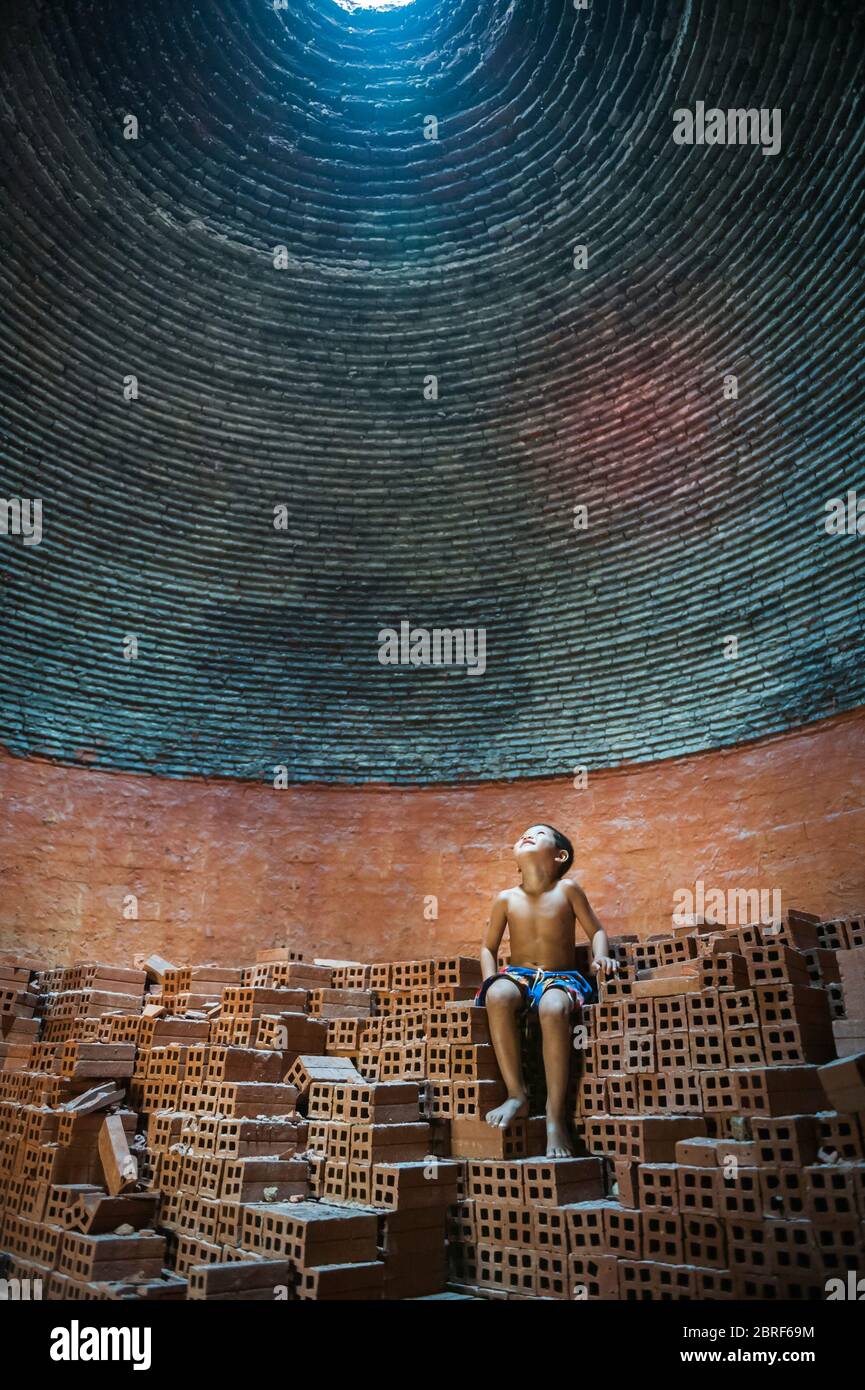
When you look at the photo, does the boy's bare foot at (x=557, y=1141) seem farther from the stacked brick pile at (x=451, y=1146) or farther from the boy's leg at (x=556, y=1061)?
the stacked brick pile at (x=451, y=1146)

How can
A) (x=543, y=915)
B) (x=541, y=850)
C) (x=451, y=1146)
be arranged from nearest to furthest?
1. (x=451, y=1146)
2. (x=543, y=915)
3. (x=541, y=850)

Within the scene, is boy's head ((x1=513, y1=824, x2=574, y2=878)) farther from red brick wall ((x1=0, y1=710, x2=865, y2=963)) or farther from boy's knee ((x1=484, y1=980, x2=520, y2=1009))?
red brick wall ((x1=0, y1=710, x2=865, y2=963))

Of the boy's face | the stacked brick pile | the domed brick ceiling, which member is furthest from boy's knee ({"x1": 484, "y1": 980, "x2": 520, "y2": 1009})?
the domed brick ceiling

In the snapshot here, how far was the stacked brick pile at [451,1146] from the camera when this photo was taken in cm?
393

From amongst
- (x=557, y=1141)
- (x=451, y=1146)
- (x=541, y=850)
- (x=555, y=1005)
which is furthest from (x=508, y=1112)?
(x=541, y=850)

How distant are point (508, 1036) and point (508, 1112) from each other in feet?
1.39

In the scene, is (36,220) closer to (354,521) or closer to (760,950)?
(354,521)

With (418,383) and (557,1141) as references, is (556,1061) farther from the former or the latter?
(418,383)

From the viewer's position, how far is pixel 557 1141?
16.1 feet

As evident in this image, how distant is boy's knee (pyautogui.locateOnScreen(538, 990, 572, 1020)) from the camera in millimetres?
5277

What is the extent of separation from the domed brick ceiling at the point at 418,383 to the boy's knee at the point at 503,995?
13.8 feet

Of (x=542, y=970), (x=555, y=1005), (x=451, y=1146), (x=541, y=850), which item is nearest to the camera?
(x=451, y=1146)

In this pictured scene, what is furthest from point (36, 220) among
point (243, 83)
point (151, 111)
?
point (243, 83)

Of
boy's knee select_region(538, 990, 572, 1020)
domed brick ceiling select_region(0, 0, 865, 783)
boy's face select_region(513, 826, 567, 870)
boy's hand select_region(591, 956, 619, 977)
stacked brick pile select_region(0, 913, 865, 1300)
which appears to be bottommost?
stacked brick pile select_region(0, 913, 865, 1300)
